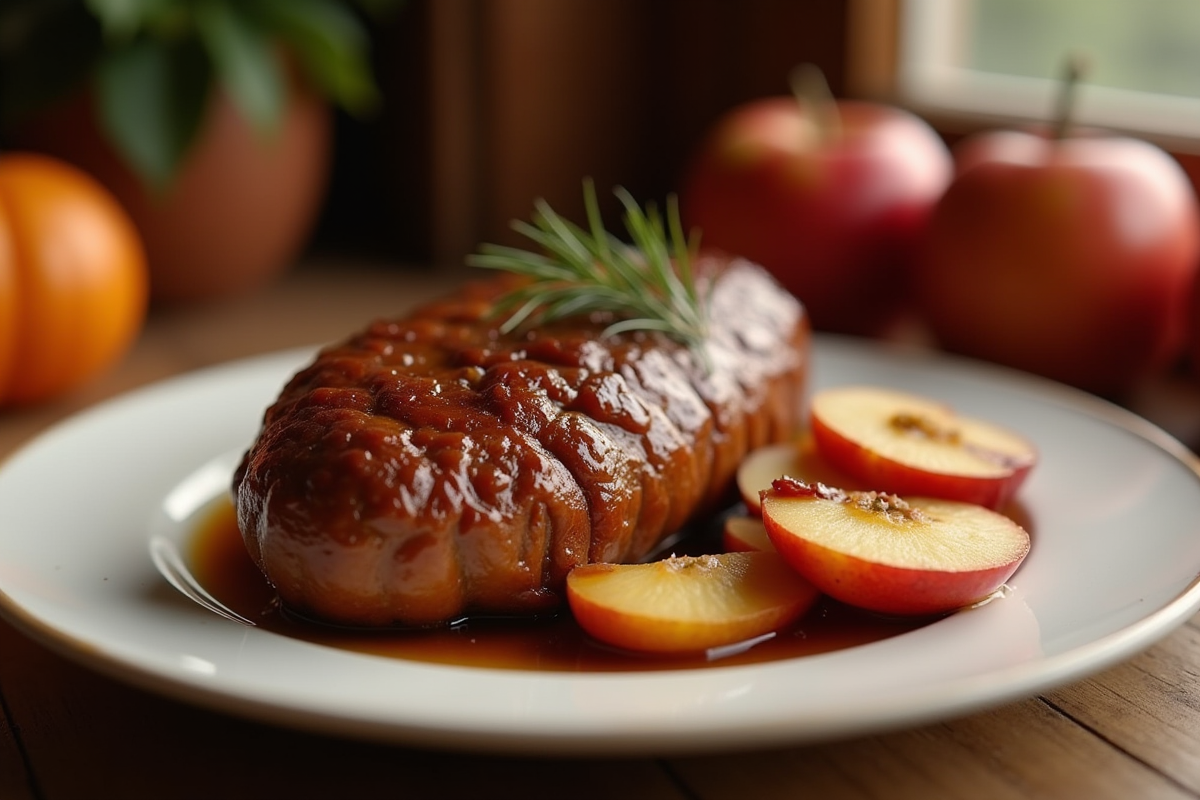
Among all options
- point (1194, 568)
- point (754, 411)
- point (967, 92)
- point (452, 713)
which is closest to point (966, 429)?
point (754, 411)

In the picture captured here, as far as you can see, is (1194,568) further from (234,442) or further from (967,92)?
(967,92)

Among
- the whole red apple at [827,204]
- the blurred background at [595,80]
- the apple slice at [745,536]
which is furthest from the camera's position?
the blurred background at [595,80]

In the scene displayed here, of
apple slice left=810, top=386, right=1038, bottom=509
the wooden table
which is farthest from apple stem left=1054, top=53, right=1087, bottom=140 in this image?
the wooden table

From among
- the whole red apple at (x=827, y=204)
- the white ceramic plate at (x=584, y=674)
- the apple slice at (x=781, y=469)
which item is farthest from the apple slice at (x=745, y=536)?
the whole red apple at (x=827, y=204)

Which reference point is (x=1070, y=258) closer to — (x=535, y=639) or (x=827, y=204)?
(x=827, y=204)

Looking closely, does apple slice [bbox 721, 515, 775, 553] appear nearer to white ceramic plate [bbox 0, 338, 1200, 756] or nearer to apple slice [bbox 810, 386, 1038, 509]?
apple slice [bbox 810, 386, 1038, 509]

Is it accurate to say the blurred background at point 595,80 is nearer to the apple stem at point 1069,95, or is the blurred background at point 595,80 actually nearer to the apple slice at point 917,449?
the apple stem at point 1069,95

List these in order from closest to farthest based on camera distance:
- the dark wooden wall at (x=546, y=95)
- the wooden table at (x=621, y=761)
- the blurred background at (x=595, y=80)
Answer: the wooden table at (x=621, y=761) < the blurred background at (x=595, y=80) < the dark wooden wall at (x=546, y=95)
